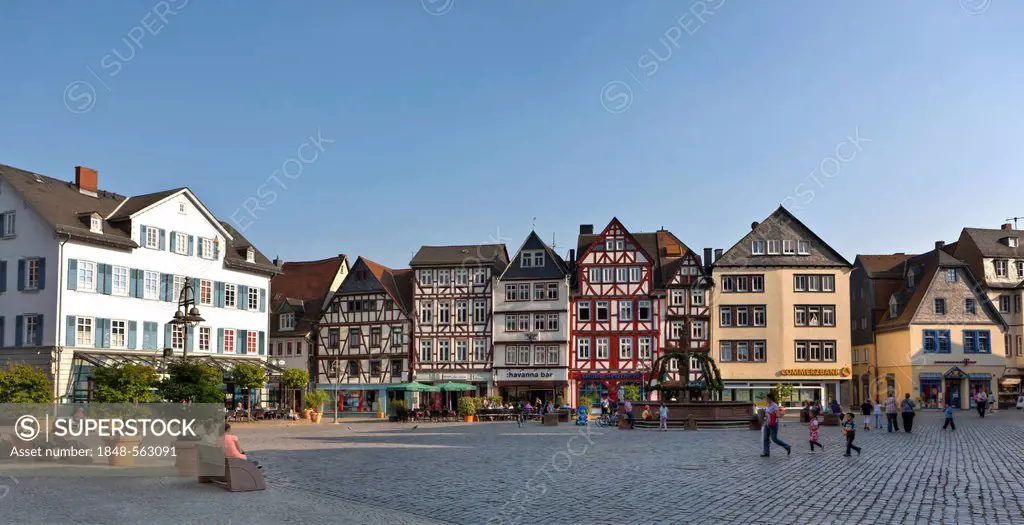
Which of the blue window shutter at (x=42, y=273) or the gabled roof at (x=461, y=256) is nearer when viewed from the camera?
the blue window shutter at (x=42, y=273)

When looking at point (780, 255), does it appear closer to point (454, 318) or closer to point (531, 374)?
point (531, 374)

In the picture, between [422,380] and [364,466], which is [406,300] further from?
[364,466]

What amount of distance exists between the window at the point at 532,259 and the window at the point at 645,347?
8352mm

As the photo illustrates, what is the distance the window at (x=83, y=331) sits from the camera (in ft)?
151

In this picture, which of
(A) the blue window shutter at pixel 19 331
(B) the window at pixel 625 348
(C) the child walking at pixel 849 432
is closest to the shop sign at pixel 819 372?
(B) the window at pixel 625 348

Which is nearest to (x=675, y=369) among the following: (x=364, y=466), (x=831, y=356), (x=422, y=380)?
(x=831, y=356)

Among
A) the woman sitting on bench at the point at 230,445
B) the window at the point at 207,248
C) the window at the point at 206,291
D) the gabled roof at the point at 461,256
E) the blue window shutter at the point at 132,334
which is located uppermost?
the gabled roof at the point at 461,256

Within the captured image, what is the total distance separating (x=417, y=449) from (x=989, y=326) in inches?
2007

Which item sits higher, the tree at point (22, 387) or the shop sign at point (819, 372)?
the tree at point (22, 387)

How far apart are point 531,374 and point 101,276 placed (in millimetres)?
28576

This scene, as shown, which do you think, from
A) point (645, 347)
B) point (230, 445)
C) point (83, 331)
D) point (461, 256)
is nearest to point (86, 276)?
point (83, 331)

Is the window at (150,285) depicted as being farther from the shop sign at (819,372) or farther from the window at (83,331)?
the shop sign at (819,372)

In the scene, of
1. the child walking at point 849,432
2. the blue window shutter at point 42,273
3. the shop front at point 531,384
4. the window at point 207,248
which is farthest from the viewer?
the shop front at point 531,384

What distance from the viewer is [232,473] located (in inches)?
642
